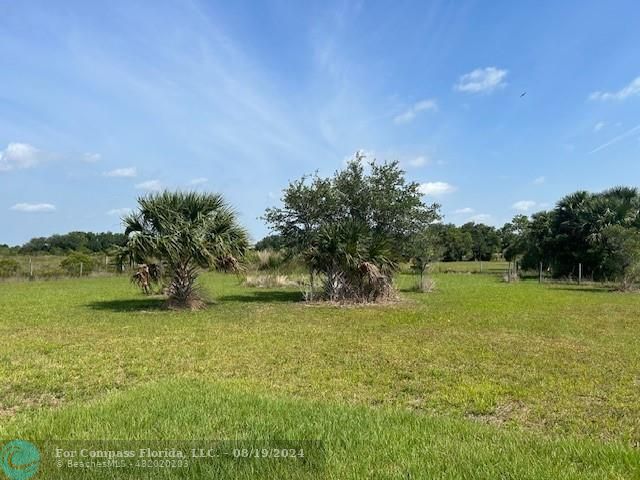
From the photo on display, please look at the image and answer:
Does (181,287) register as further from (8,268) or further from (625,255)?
(625,255)

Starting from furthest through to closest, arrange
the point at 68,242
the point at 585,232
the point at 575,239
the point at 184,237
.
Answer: the point at 68,242 < the point at 575,239 < the point at 585,232 < the point at 184,237

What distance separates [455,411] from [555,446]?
43.1 inches

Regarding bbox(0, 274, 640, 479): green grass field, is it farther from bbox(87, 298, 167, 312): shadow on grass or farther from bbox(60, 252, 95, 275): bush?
bbox(60, 252, 95, 275): bush

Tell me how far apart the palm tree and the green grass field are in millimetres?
1894

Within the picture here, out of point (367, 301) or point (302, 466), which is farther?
point (367, 301)

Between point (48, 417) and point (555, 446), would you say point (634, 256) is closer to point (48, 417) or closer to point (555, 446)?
point (555, 446)

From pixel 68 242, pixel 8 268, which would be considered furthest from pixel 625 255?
pixel 68 242

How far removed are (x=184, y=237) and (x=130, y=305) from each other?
9.26 feet

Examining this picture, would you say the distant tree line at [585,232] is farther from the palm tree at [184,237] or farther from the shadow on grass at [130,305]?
the shadow on grass at [130,305]

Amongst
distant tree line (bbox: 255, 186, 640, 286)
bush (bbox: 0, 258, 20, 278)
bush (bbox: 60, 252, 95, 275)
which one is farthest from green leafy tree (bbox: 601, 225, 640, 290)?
bush (bbox: 0, 258, 20, 278)

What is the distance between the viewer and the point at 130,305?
12773 mm

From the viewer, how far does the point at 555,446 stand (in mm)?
3227

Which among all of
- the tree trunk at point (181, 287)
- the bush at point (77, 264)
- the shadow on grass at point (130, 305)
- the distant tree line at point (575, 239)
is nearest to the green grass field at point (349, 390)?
the shadow on grass at point (130, 305)

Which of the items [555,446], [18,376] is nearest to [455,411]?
[555,446]
